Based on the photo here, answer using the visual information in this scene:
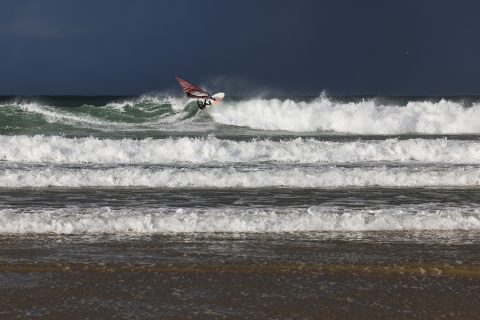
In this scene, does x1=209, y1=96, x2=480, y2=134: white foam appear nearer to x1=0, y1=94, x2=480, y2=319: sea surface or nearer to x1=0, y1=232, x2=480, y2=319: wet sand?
x1=0, y1=94, x2=480, y2=319: sea surface

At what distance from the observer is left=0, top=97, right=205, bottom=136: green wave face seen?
2391cm

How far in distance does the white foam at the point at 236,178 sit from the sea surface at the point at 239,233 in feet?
0.11

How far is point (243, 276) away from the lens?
4.98m

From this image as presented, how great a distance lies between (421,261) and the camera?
5.46 m

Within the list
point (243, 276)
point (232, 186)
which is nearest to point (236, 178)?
point (232, 186)

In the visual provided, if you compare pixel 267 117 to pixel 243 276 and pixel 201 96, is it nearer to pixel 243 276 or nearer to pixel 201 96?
pixel 201 96

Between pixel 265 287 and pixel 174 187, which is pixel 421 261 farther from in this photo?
pixel 174 187

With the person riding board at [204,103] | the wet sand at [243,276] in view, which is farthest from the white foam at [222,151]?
the person riding board at [204,103]

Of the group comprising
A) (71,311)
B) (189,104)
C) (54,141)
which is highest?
(189,104)

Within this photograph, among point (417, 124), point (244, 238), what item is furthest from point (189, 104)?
point (244, 238)

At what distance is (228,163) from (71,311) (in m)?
10.1

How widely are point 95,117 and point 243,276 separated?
2375 centimetres

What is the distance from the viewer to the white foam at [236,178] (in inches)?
445

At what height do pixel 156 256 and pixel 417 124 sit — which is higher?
pixel 417 124
